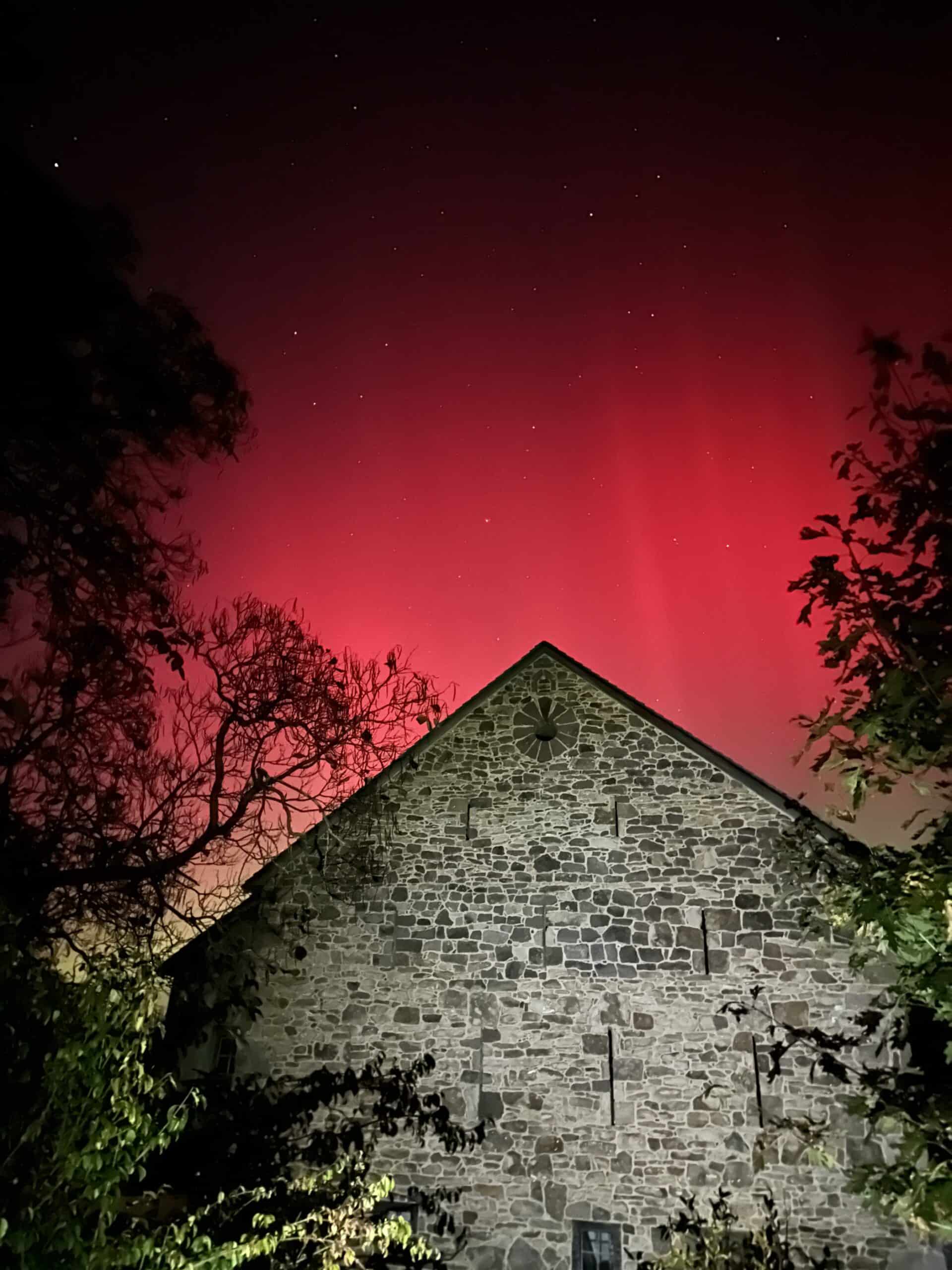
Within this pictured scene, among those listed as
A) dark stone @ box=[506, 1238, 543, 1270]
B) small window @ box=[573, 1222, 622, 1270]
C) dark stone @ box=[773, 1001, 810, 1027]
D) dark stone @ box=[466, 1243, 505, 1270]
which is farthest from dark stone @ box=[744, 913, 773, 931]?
dark stone @ box=[466, 1243, 505, 1270]

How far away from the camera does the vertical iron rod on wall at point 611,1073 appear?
7.85 m

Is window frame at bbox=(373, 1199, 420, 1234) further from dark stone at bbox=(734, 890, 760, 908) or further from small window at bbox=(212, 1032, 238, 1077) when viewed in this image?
dark stone at bbox=(734, 890, 760, 908)

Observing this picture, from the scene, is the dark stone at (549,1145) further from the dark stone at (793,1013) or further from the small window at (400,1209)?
the dark stone at (793,1013)

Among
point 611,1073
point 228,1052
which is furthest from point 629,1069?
point 228,1052

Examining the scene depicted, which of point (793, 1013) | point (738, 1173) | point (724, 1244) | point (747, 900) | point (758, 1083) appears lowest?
point (724, 1244)

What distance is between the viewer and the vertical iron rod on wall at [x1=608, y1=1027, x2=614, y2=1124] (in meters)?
7.85

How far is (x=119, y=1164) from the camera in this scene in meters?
4.25

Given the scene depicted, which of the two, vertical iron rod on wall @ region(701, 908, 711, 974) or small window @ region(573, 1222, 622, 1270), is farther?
vertical iron rod on wall @ region(701, 908, 711, 974)

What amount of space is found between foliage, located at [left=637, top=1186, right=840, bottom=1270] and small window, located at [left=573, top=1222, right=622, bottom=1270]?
0.28 metres

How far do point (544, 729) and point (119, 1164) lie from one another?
627cm

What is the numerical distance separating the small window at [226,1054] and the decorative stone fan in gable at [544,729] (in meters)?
4.62

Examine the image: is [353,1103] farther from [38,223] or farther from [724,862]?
[38,223]

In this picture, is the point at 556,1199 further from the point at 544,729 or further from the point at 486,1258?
the point at 544,729

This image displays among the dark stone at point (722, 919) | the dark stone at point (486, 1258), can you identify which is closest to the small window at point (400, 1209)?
the dark stone at point (486, 1258)
